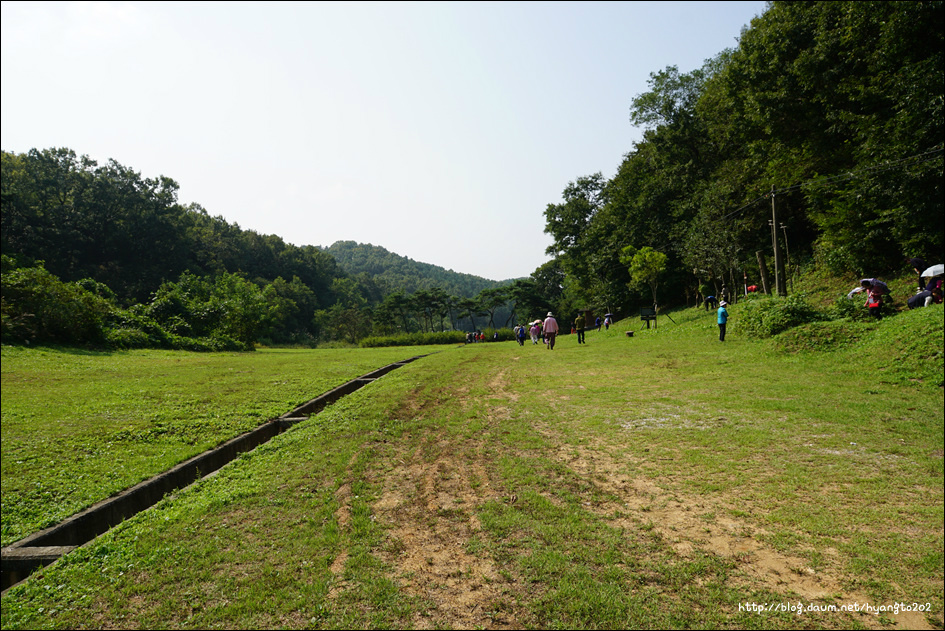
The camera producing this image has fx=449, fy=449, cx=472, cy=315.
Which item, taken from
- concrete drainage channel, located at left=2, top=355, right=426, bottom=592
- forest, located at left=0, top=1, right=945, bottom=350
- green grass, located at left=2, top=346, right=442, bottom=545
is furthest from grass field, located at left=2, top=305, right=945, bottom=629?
forest, located at left=0, top=1, right=945, bottom=350

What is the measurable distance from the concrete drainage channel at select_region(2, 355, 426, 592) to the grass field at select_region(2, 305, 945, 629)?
393mm

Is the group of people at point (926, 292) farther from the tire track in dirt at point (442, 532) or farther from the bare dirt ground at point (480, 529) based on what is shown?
the tire track in dirt at point (442, 532)

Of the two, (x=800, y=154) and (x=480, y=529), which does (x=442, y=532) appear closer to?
(x=480, y=529)

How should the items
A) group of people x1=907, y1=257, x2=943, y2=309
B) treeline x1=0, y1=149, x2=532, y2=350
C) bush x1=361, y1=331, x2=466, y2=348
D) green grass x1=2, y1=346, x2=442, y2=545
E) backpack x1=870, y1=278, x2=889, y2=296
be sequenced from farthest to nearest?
bush x1=361, y1=331, x2=466, y2=348 < treeline x1=0, y1=149, x2=532, y2=350 < backpack x1=870, y1=278, x2=889, y2=296 < group of people x1=907, y1=257, x2=943, y2=309 < green grass x1=2, y1=346, x2=442, y2=545

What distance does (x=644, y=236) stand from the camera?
125ft

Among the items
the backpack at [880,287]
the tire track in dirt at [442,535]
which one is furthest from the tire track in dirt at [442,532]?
the backpack at [880,287]

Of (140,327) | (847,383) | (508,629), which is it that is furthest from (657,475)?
(140,327)

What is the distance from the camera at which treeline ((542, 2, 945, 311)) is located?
9516mm

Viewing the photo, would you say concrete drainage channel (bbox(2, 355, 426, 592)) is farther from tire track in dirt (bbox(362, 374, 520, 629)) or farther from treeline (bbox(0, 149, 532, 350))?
treeline (bbox(0, 149, 532, 350))

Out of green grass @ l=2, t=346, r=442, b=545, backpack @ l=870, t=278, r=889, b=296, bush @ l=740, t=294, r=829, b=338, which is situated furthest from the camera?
bush @ l=740, t=294, r=829, b=338

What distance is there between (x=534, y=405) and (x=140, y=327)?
2448 centimetres

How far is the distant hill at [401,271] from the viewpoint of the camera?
494ft

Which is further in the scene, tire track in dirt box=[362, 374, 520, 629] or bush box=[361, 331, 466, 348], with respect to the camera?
bush box=[361, 331, 466, 348]

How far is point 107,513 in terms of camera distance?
14.6 feet
